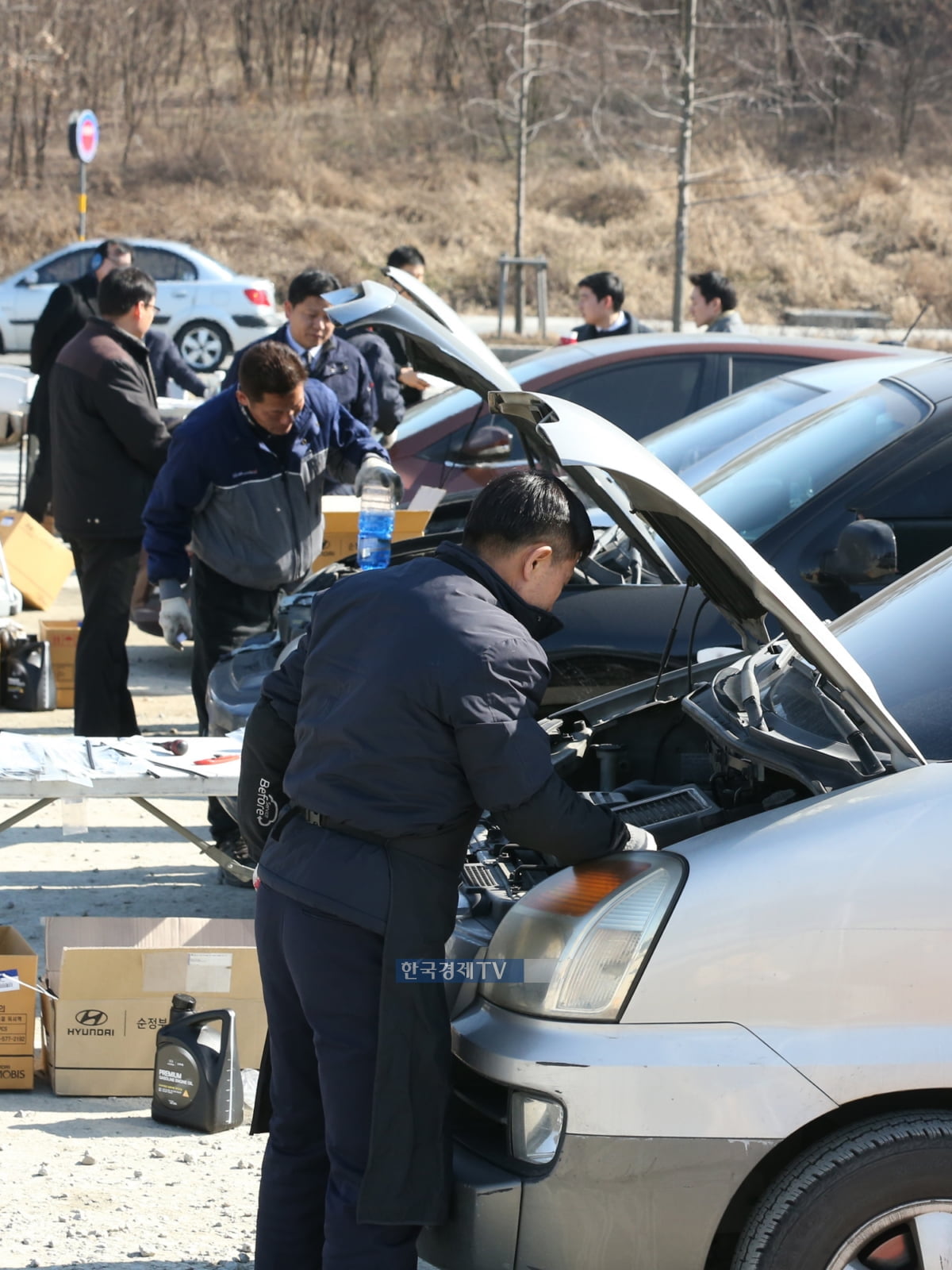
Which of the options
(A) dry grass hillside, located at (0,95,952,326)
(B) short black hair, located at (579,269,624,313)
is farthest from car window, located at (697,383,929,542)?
(A) dry grass hillside, located at (0,95,952,326)

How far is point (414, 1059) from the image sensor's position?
8.28 feet

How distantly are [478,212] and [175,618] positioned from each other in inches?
1135

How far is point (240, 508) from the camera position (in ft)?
18.7

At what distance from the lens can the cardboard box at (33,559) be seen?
365 inches

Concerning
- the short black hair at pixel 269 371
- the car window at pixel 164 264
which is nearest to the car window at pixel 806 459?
the short black hair at pixel 269 371

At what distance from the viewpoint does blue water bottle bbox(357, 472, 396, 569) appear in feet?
18.8

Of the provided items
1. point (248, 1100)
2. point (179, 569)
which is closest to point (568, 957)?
point (248, 1100)

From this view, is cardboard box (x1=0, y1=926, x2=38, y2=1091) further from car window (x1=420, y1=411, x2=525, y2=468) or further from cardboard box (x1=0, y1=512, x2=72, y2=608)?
cardboard box (x1=0, y1=512, x2=72, y2=608)

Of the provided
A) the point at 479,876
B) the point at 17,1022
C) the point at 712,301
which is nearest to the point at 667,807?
the point at 479,876

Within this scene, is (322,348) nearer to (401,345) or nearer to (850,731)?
(401,345)

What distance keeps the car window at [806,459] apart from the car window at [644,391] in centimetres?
217

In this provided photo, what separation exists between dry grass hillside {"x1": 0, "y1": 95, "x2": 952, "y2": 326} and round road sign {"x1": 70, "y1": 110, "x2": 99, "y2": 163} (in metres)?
11.8

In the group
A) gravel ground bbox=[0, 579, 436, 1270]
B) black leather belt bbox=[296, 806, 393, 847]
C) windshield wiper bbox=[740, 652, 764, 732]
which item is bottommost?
gravel ground bbox=[0, 579, 436, 1270]

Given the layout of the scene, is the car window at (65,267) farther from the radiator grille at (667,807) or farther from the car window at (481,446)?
the radiator grille at (667,807)
